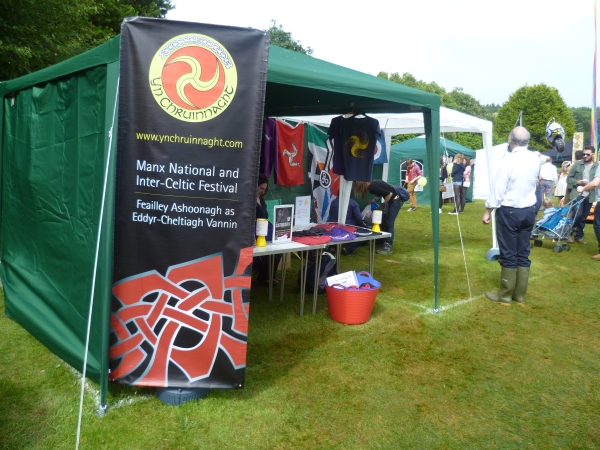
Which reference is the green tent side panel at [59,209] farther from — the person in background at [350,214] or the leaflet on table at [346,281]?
the person in background at [350,214]

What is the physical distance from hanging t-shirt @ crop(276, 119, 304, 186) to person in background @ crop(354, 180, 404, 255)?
1019mm

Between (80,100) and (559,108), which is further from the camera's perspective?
(559,108)

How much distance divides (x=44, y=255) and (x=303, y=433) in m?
2.60

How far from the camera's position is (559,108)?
46.5 metres

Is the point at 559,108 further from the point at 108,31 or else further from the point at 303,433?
the point at 303,433

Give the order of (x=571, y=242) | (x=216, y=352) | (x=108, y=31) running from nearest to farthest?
(x=216, y=352), (x=571, y=242), (x=108, y=31)

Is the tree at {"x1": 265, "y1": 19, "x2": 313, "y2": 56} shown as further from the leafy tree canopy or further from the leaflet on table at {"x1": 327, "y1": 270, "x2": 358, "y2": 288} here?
the leaflet on table at {"x1": 327, "y1": 270, "x2": 358, "y2": 288}

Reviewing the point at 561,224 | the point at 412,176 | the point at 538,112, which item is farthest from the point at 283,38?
the point at 561,224

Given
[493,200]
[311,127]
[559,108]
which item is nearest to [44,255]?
[493,200]

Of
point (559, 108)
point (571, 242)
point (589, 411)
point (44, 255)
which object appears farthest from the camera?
point (559, 108)

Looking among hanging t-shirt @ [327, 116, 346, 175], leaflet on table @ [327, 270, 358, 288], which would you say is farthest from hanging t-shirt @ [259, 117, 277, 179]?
leaflet on table @ [327, 270, 358, 288]

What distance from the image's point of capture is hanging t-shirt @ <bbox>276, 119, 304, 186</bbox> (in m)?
7.49

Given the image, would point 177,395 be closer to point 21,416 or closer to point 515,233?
point 21,416

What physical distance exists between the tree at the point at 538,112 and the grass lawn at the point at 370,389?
1820 inches
